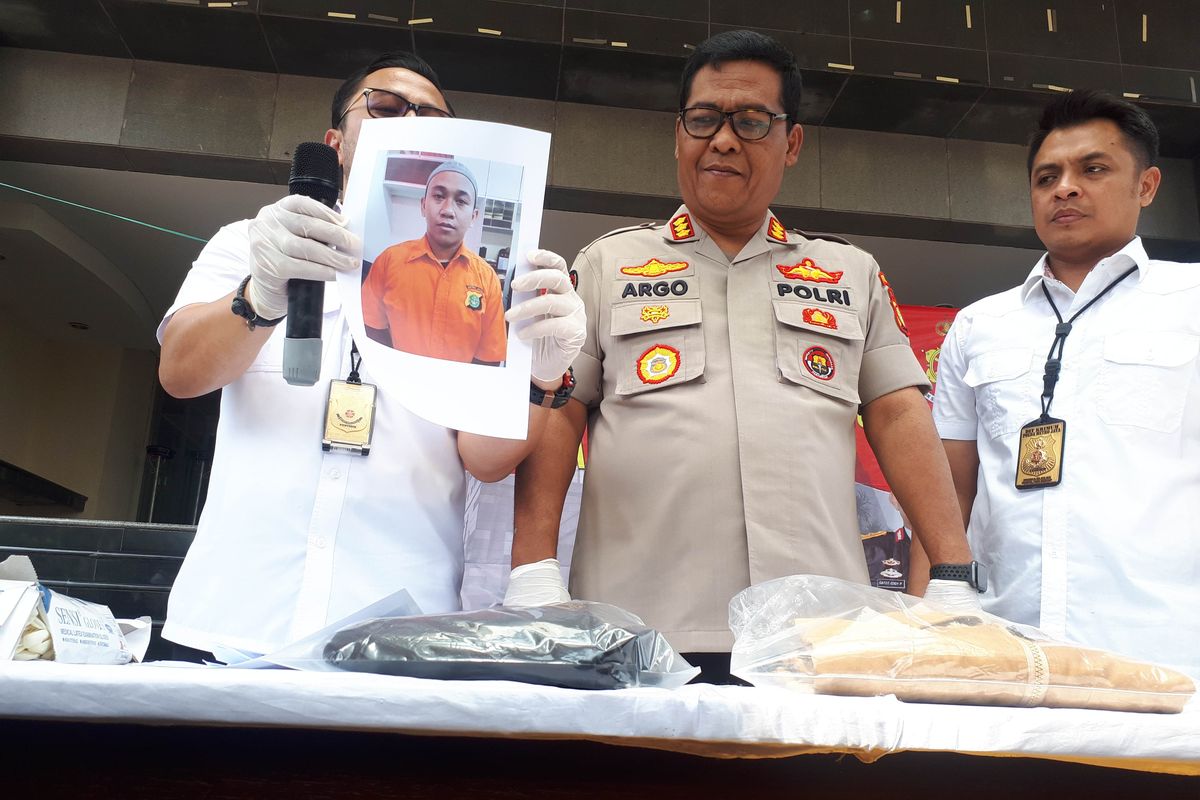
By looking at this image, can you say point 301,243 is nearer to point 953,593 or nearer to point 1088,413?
point 953,593

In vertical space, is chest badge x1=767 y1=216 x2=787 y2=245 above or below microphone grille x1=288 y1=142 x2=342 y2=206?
above

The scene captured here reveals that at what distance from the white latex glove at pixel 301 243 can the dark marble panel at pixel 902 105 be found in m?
3.74

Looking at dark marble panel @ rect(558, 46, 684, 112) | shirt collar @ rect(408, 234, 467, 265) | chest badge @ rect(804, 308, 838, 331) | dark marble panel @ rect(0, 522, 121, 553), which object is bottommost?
dark marble panel @ rect(0, 522, 121, 553)

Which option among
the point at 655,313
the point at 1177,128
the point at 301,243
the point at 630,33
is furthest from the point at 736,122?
the point at 1177,128

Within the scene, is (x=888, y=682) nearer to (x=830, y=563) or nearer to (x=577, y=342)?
(x=577, y=342)

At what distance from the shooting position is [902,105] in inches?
175

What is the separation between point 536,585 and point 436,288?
1.42 ft

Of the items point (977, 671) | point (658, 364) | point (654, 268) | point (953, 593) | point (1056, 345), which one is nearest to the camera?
point (977, 671)

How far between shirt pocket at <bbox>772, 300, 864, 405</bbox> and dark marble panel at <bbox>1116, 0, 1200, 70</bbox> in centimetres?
365

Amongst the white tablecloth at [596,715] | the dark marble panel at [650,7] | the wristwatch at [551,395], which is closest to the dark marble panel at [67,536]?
the wristwatch at [551,395]

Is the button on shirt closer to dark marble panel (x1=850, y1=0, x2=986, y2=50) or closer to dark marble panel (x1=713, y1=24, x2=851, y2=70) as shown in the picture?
dark marble panel (x1=713, y1=24, x2=851, y2=70)

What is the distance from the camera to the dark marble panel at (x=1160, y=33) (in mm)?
4320

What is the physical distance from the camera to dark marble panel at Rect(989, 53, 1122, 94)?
13.9 ft

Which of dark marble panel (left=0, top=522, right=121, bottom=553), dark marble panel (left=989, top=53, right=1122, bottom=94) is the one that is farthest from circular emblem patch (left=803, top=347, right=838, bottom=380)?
dark marble panel (left=989, top=53, right=1122, bottom=94)
